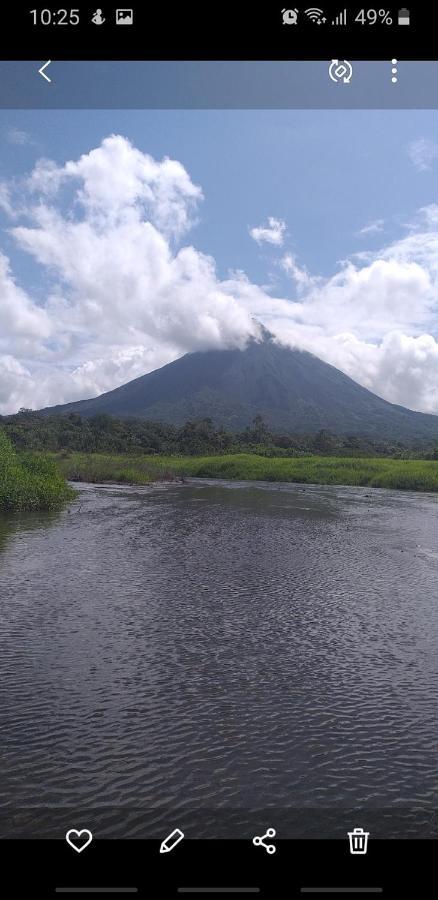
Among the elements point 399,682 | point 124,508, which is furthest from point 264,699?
point 124,508

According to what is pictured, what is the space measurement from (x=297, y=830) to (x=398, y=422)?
613ft

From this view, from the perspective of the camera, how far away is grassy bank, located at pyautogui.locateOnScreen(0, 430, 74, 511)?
26.9 m

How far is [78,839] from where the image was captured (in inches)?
81.7

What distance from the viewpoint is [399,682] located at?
899 cm

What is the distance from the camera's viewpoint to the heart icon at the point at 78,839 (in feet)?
6.76
